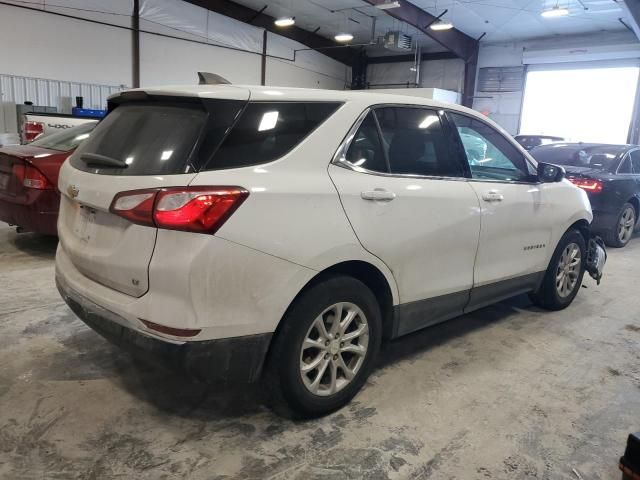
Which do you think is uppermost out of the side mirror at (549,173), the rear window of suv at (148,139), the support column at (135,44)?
the support column at (135,44)

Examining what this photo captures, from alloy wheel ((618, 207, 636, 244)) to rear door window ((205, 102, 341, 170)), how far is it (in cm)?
615

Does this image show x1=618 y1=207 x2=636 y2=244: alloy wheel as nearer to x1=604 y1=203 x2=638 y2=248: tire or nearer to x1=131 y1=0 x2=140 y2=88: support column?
x1=604 y1=203 x2=638 y2=248: tire

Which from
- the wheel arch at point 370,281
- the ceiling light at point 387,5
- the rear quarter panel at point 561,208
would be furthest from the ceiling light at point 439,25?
the wheel arch at point 370,281

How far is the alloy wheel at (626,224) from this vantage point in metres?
6.88

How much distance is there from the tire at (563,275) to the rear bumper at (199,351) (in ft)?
8.95

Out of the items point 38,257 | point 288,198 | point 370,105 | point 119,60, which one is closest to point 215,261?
point 288,198

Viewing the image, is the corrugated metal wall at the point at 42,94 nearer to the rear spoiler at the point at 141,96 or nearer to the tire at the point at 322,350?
the rear spoiler at the point at 141,96

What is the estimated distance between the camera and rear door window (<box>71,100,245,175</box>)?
194cm

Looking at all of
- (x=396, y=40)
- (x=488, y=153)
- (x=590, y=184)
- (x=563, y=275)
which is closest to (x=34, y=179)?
(x=488, y=153)

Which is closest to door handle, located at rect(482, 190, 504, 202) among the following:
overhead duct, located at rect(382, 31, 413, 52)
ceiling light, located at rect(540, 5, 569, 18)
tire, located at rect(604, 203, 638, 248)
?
tire, located at rect(604, 203, 638, 248)

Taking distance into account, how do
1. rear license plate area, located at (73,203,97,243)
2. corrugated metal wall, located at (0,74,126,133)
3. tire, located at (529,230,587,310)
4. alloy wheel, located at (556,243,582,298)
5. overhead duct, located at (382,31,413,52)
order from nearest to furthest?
1. rear license plate area, located at (73,203,97,243)
2. tire, located at (529,230,587,310)
3. alloy wheel, located at (556,243,582,298)
4. corrugated metal wall, located at (0,74,126,133)
5. overhead duct, located at (382,31,413,52)

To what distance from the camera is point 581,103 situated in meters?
14.7

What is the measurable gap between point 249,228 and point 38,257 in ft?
12.6

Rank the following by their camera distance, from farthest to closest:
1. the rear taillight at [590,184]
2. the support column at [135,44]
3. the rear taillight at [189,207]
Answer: the support column at [135,44]
the rear taillight at [590,184]
the rear taillight at [189,207]
